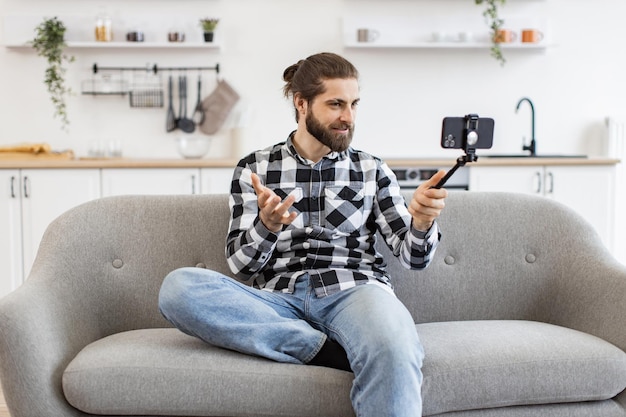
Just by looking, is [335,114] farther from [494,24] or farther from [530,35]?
[530,35]

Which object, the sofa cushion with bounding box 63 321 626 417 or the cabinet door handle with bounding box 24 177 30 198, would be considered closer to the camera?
the sofa cushion with bounding box 63 321 626 417

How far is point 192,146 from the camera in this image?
15.1ft

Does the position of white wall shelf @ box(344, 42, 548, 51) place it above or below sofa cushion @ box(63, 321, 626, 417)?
above

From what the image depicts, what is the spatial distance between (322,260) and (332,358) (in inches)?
12.6

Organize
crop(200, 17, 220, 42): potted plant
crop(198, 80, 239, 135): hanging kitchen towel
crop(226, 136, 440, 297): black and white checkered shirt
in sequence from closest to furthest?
crop(226, 136, 440, 297): black and white checkered shirt
crop(200, 17, 220, 42): potted plant
crop(198, 80, 239, 135): hanging kitchen towel

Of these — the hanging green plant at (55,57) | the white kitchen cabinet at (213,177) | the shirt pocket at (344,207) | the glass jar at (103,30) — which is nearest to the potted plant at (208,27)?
the glass jar at (103,30)

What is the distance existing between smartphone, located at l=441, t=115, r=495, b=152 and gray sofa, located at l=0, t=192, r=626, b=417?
55cm

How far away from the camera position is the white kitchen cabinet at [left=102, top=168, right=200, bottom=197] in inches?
165

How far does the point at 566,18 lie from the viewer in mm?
4910

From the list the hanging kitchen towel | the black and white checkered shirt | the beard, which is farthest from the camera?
the hanging kitchen towel

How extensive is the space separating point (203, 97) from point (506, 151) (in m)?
1.87

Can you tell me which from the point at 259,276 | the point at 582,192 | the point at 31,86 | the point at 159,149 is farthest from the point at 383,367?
the point at 31,86

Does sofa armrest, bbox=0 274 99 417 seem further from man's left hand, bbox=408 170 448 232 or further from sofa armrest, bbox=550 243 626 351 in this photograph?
sofa armrest, bbox=550 243 626 351

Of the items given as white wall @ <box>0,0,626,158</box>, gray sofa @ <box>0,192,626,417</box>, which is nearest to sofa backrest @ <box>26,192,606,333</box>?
gray sofa @ <box>0,192,626,417</box>
